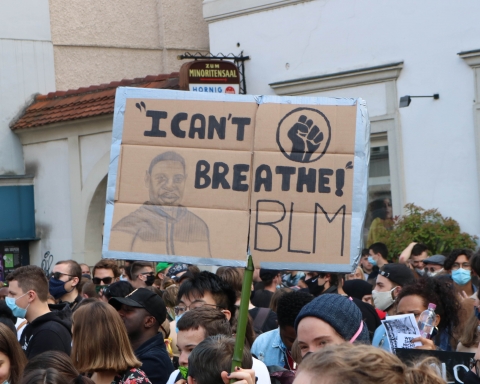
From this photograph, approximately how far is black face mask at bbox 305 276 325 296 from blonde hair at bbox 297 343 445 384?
253 inches

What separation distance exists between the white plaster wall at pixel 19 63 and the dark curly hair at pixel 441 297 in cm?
1505

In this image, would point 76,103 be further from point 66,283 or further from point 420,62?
point 66,283

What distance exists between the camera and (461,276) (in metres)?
8.60

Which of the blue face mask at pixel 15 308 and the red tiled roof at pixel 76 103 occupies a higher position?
the red tiled roof at pixel 76 103

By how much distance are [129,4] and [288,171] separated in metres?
17.9

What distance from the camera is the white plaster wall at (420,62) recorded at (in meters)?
14.4

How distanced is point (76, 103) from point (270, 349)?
1341 cm

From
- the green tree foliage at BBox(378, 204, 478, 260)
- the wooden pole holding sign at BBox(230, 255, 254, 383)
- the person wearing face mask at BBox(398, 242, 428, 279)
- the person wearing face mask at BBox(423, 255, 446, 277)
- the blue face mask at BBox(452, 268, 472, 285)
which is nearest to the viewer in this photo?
the wooden pole holding sign at BBox(230, 255, 254, 383)

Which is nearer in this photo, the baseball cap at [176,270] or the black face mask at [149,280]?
the black face mask at [149,280]

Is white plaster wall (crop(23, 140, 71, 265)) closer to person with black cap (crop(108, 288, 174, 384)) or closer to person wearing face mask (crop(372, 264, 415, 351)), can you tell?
person wearing face mask (crop(372, 264, 415, 351))

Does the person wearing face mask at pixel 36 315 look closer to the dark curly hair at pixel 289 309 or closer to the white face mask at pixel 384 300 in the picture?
the dark curly hair at pixel 289 309

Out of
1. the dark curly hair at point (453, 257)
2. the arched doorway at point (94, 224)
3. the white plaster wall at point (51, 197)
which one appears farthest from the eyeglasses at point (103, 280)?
the white plaster wall at point (51, 197)

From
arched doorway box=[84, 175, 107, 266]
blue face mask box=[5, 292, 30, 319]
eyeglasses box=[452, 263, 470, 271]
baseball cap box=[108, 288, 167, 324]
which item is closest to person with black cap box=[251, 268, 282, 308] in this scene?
eyeglasses box=[452, 263, 470, 271]

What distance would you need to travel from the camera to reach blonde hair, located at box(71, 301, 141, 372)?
4.60m
